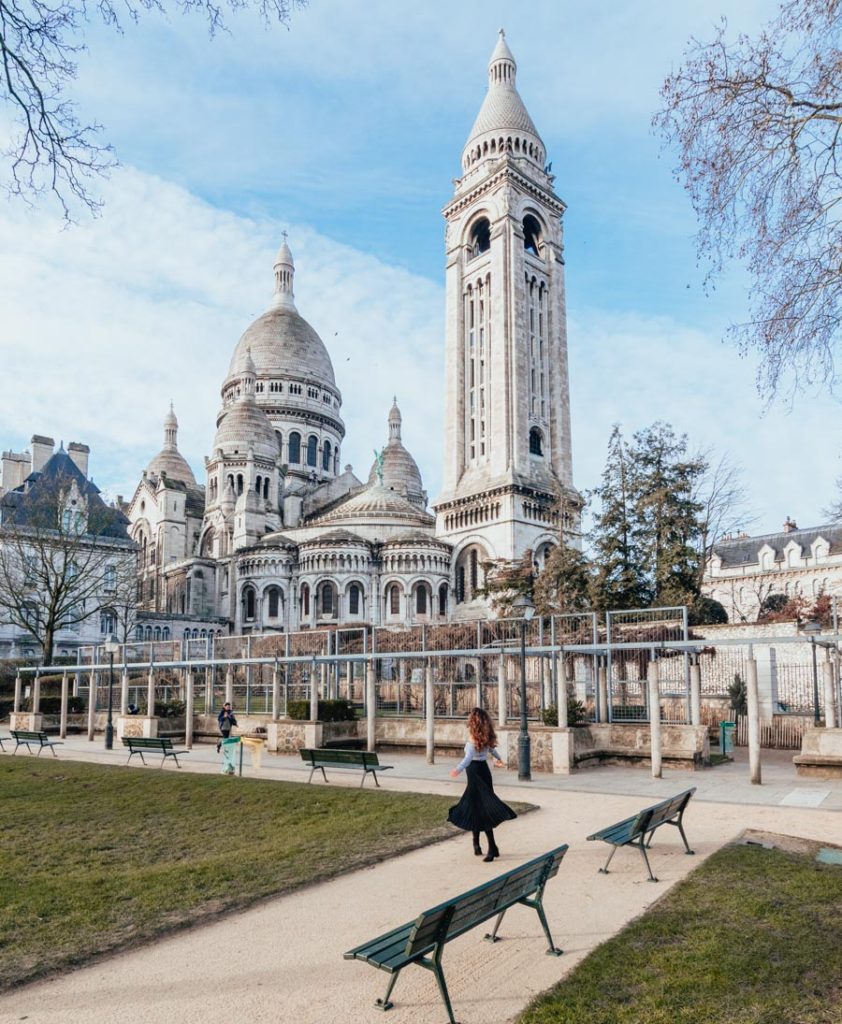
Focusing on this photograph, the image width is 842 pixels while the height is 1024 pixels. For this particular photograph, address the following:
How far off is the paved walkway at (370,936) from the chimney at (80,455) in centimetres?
5854

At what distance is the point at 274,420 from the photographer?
89.8 metres

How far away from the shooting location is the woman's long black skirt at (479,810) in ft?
31.6

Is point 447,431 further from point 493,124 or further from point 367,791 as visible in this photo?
point 367,791

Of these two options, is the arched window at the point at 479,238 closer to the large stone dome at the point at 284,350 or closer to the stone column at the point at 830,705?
the large stone dome at the point at 284,350

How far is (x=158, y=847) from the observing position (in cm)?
1068

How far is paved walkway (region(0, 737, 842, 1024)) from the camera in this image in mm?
5609

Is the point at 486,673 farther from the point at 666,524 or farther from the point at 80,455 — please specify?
the point at 80,455

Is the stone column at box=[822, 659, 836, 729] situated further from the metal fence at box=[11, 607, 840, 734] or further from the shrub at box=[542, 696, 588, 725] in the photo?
the shrub at box=[542, 696, 588, 725]

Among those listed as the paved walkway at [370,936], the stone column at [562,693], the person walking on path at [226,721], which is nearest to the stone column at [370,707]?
the person walking on path at [226,721]

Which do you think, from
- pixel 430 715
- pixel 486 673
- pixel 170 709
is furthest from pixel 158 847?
pixel 170 709

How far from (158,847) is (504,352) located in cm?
5710

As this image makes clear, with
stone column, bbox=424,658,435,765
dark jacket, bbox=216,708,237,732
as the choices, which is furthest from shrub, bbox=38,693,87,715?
stone column, bbox=424,658,435,765

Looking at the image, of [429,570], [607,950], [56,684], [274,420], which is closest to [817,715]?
[607,950]

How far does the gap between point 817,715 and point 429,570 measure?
1608 inches
